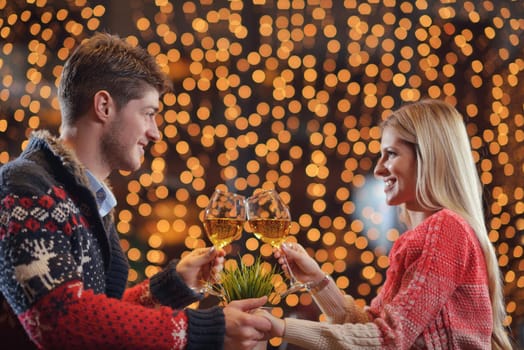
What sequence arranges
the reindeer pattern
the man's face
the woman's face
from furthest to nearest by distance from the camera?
the woman's face
the man's face
the reindeer pattern

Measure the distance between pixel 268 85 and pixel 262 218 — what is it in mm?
1578

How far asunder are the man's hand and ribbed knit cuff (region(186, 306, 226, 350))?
0.7 inches

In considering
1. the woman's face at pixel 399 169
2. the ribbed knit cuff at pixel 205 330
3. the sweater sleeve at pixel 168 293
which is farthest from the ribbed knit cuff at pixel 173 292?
the woman's face at pixel 399 169

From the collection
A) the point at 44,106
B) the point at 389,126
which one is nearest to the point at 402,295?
the point at 389,126

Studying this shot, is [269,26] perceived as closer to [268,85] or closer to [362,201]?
[268,85]

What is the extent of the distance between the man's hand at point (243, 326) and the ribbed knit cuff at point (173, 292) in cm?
29

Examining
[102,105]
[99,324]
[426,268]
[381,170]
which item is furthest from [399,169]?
[99,324]

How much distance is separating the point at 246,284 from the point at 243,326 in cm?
22

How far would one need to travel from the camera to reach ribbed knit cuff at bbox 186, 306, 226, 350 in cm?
102

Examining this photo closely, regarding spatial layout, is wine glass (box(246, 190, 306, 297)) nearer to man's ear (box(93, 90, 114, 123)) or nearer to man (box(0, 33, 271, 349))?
man (box(0, 33, 271, 349))

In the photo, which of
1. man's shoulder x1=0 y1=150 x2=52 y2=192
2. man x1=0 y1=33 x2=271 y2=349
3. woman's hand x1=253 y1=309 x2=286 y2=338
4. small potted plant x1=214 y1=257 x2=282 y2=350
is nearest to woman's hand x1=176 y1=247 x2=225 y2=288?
man x1=0 y1=33 x2=271 y2=349

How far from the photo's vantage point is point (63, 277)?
0.95 meters

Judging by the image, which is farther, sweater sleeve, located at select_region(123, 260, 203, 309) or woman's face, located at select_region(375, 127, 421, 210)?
woman's face, located at select_region(375, 127, 421, 210)

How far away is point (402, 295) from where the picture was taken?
51.2 inches
